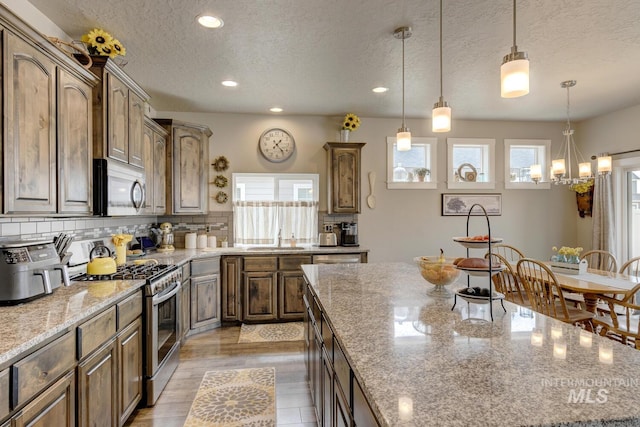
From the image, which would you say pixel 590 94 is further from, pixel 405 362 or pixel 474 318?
pixel 405 362

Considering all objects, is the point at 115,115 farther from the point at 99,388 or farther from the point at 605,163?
the point at 605,163

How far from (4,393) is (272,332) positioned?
9.58 feet

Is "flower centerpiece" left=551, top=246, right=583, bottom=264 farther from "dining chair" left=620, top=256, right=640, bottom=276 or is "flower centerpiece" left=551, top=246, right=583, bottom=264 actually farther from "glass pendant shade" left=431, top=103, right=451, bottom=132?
"glass pendant shade" left=431, top=103, right=451, bottom=132

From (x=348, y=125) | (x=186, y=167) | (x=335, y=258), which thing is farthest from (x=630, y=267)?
(x=186, y=167)

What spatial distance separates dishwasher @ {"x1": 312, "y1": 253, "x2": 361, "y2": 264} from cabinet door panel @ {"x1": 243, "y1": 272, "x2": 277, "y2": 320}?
21.9 inches

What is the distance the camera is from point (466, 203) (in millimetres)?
5191

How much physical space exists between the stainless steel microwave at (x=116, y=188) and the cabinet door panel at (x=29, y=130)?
1.42ft

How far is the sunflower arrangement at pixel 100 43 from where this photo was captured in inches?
95.2

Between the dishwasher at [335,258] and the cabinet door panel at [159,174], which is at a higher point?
the cabinet door panel at [159,174]

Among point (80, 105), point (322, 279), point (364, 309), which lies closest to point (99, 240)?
point (80, 105)

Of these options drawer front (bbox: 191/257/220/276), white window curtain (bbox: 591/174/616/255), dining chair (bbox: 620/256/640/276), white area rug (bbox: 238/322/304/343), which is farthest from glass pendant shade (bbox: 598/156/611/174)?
drawer front (bbox: 191/257/220/276)

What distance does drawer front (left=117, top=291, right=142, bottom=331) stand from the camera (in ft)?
6.80

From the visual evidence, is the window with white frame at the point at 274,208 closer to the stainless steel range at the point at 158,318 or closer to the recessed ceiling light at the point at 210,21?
the stainless steel range at the point at 158,318

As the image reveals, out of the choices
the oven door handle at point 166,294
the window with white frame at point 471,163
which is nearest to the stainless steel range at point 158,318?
the oven door handle at point 166,294
